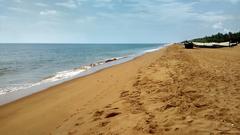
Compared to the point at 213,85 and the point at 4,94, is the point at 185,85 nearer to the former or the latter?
the point at 213,85

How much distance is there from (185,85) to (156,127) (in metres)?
4.37

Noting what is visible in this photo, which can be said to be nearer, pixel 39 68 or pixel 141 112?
pixel 141 112

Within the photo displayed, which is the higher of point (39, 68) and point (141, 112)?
point (141, 112)

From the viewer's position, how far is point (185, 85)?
9.52 metres

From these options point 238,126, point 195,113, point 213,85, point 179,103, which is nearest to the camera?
point 238,126

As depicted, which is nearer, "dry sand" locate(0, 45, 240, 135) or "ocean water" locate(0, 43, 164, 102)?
"dry sand" locate(0, 45, 240, 135)

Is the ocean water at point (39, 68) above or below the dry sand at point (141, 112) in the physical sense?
below

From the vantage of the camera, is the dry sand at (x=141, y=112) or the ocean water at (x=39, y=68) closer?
the dry sand at (x=141, y=112)

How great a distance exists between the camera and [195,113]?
6.08m

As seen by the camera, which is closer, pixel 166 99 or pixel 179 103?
pixel 179 103

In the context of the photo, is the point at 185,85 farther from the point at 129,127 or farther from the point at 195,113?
the point at 129,127

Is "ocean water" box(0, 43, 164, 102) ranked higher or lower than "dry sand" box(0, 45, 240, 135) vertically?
lower

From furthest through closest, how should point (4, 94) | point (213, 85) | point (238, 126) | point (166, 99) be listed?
point (4, 94) → point (213, 85) → point (166, 99) → point (238, 126)

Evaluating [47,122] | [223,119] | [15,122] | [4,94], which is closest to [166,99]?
[223,119]
